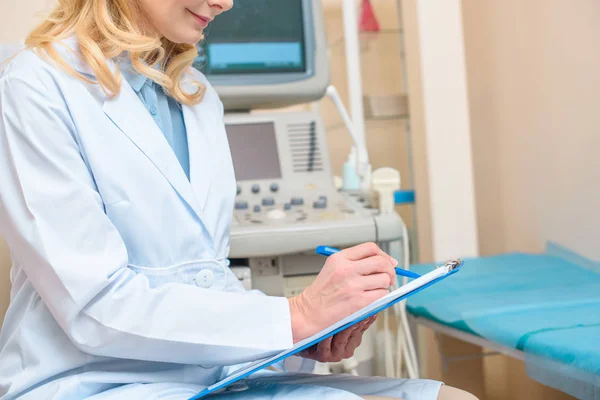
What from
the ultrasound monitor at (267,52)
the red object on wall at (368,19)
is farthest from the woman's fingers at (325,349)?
the red object on wall at (368,19)

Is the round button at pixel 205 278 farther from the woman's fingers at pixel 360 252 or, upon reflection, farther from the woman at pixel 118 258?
the woman's fingers at pixel 360 252

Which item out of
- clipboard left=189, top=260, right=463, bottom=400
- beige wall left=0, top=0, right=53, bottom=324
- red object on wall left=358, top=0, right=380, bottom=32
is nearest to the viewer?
clipboard left=189, top=260, right=463, bottom=400

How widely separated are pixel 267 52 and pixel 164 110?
777 millimetres

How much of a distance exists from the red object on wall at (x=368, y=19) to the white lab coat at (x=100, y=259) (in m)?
2.03

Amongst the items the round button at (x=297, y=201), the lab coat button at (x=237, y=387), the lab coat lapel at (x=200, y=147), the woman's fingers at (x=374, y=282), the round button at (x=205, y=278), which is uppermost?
the lab coat lapel at (x=200, y=147)

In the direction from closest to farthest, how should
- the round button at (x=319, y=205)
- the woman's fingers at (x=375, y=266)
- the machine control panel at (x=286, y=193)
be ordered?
the woman's fingers at (x=375, y=266)
the machine control panel at (x=286, y=193)
the round button at (x=319, y=205)

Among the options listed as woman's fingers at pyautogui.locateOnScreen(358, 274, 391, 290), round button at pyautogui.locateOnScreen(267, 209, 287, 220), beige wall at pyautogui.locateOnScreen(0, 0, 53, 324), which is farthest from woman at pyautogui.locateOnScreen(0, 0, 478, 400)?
round button at pyautogui.locateOnScreen(267, 209, 287, 220)

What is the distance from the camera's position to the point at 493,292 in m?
1.61

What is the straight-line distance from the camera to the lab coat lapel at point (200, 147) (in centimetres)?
101

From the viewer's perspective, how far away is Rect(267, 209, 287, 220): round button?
1567mm

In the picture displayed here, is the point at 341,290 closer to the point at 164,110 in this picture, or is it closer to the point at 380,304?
the point at 380,304

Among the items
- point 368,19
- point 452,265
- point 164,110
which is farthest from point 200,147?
point 368,19

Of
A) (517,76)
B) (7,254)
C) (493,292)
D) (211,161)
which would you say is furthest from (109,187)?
(517,76)

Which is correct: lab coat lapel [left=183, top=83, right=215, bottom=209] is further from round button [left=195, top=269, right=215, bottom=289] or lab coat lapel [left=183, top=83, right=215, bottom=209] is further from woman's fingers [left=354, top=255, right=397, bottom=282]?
woman's fingers [left=354, top=255, right=397, bottom=282]
